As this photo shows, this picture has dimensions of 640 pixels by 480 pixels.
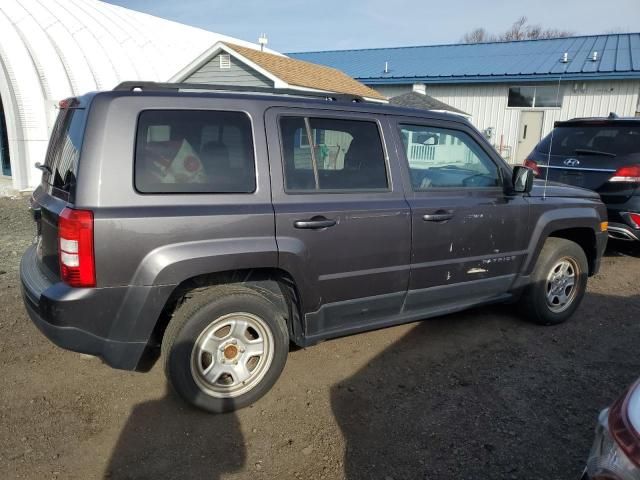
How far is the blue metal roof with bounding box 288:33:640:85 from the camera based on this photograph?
18.2 metres

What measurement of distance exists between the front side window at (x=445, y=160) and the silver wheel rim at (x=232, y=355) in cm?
155

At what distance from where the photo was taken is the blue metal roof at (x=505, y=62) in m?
18.2

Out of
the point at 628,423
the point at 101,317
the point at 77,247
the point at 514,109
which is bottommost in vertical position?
the point at 101,317

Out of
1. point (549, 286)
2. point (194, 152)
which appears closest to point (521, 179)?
point (549, 286)

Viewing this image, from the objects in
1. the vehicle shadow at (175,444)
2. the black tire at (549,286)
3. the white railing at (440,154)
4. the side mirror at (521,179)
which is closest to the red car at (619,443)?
the vehicle shadow at (175,444)

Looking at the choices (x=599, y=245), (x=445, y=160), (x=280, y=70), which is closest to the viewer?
(x=445, y=160)

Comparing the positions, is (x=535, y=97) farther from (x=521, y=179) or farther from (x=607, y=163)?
(x=521, y=179)

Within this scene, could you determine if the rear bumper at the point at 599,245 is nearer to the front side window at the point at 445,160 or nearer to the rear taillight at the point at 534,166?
the front side window at the point at 445,160

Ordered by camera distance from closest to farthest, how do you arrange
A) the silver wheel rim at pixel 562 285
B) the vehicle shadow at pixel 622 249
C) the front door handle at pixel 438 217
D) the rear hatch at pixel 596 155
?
the front door handle at pixel 438 217, the silver wheel rim at pixel 562 285, the rear hatch at pixel 596 155, the vehicle shadow at pixel 622 249

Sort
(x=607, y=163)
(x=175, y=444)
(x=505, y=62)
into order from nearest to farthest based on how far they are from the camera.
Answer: (x=175, y=444) < (x=607, y=163) < (x=505, y=62)

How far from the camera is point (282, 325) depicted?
321 cm

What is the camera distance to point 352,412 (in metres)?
3.16

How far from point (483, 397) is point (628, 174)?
4.35m

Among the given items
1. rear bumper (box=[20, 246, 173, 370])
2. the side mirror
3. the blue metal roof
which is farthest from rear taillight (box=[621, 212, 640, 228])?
the blue metal roof
